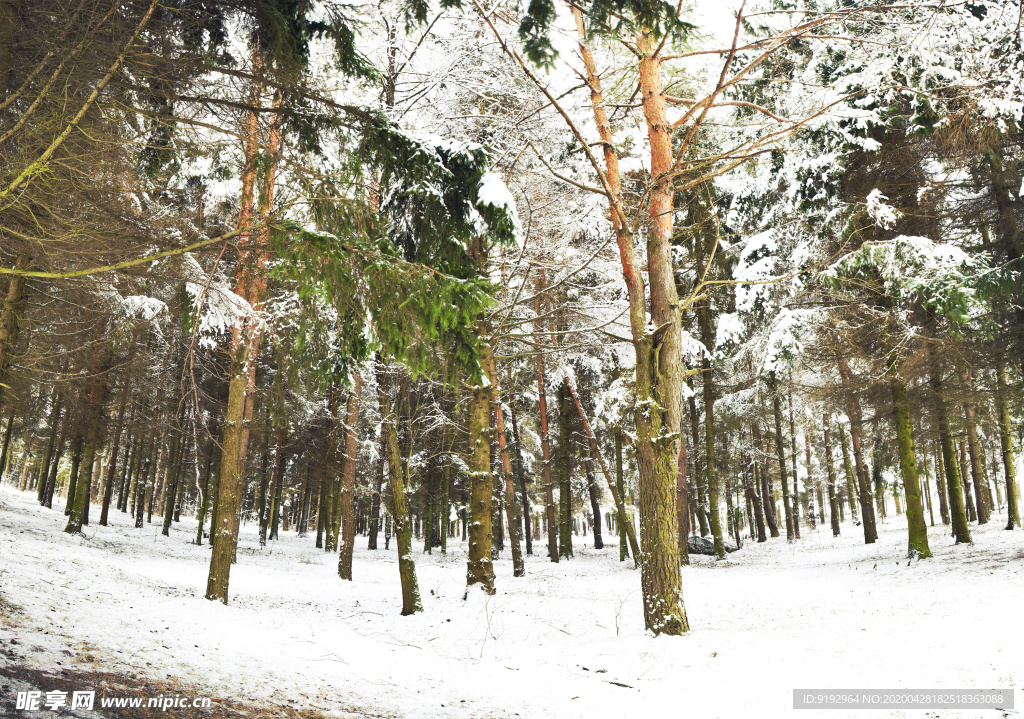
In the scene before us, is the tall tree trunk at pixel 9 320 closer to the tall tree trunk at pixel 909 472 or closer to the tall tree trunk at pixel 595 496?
the tall tree trunk at pixel 909 472

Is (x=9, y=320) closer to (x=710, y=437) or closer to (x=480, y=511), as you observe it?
(x=480, y=511)

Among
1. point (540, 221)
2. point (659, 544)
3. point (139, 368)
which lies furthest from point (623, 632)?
point (139, 368)

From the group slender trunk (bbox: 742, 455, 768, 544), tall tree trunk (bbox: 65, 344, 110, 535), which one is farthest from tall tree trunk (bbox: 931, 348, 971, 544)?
tall tree trunk (bbox: 65, 344, 110, 535)

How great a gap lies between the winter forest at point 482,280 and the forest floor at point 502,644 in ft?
0.20

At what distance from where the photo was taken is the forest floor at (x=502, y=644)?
4164 mm

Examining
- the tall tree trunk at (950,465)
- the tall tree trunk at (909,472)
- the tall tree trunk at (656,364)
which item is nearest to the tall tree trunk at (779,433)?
the tall tree trunk at (909,472)

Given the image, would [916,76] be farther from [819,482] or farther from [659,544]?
[819,482]

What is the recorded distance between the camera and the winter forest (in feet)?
14.3

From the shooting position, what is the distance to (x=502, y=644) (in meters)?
6.52

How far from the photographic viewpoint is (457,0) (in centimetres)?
502

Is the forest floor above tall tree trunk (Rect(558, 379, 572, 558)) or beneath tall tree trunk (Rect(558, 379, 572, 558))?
beneath

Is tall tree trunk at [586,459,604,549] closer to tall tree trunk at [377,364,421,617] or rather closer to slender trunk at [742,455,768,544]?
slender trunk at [742,455,768,544]

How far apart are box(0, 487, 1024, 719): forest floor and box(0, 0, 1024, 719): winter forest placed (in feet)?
0.20

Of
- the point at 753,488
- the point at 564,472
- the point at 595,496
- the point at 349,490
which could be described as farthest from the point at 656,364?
the point at 753,488
